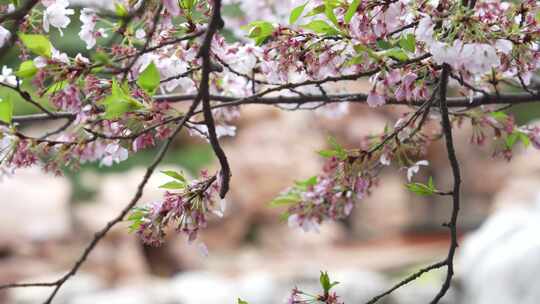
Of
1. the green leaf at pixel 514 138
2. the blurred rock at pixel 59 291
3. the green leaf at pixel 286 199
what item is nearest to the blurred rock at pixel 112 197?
the blurred rock at pixel 59 291

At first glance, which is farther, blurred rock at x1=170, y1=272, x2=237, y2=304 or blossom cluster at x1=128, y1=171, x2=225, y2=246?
blurred rock at x1=170, y1=272, x2=237, y2=304

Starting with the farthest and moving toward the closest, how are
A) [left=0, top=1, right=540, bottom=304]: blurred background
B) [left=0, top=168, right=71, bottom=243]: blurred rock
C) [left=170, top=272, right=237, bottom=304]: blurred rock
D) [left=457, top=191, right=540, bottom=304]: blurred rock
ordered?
[left=0, top=168, right=71, bottom=243]: blurred rock
[left=170, top=272, right=237, bottom=304]: blurred rock
[left=0, top=1, right=540, bottom=304]: blurred background
[left=457, top=191, right=540, bottom=304]: blurred rock

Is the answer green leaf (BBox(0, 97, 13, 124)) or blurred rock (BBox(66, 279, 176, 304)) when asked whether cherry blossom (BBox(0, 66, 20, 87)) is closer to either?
green leaf (BBox(0, 97, 13, 124))

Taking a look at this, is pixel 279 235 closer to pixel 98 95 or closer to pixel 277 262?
pixel 277 262

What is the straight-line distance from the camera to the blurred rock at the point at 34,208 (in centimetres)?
514

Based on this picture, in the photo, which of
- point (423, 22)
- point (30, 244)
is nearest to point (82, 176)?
point (30, 244)

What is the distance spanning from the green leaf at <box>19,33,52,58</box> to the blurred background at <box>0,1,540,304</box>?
249 centimetres

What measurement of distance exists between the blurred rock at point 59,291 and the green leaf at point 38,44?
3.39m

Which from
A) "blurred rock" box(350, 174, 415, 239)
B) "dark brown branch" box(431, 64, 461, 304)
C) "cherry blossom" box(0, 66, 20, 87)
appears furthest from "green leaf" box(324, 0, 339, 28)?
"blurred rock" box(350, 174, 415, 239)

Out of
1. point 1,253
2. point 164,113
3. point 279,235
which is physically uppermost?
point 279,235

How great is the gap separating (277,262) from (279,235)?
0.40 metres

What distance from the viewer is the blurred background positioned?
3.43 metres

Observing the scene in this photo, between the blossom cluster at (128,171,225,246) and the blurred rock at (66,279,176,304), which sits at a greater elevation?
the blurred rock at (66,279,176,304)

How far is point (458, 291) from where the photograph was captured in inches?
133
